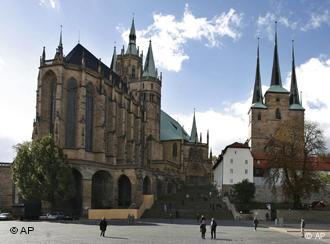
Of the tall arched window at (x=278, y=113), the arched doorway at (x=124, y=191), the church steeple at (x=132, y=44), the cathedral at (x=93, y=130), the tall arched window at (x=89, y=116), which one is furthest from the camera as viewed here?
the church steeple at (x=132, y=44)

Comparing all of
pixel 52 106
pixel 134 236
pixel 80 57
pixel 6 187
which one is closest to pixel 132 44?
pixel 80 57

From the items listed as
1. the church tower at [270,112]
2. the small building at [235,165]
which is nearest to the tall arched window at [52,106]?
the small building at [235,165]

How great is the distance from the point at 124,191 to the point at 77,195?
356 inches

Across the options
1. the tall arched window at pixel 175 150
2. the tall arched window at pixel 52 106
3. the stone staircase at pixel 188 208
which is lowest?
the stone staircase at pixel 188 208

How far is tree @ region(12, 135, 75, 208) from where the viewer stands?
5300 centimetres

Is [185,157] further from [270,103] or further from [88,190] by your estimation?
[88,190]

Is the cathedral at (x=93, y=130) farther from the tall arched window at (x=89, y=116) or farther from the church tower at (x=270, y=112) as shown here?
the church tower at (x=270, y=112)

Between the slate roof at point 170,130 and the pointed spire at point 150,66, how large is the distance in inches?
452

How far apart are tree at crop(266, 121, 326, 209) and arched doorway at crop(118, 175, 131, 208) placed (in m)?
19.1

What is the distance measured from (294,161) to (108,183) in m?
24.1

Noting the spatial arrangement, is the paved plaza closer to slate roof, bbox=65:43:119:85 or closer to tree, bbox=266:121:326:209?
tree, bbox=266:121:326:209

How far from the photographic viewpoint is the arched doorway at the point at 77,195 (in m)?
60.7

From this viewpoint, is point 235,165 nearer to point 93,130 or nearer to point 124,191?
point 124,191

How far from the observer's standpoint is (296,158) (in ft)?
199
